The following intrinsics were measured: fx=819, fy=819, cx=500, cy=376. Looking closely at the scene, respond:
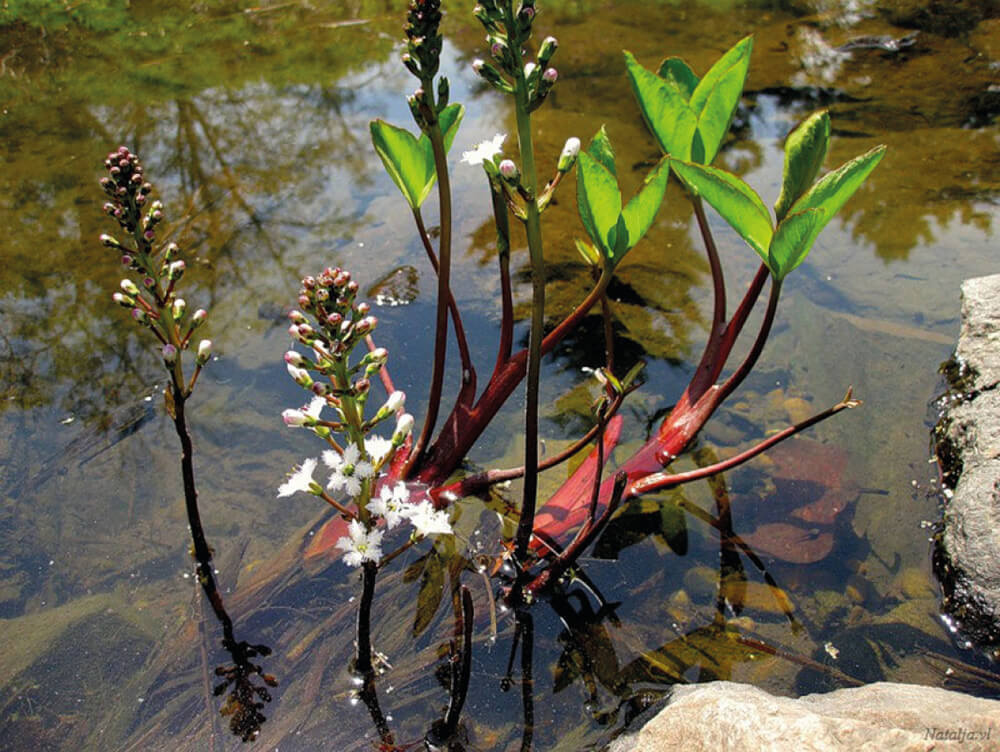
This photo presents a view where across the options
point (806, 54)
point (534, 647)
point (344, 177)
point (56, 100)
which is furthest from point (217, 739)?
point (806, 54)

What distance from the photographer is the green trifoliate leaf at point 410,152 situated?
2.51 metres

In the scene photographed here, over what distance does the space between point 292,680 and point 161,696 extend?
35cm

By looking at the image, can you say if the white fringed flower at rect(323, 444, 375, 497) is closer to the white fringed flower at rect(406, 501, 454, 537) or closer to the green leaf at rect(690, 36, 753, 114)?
the white fringed flower at rect(406, 501, 454, 537)

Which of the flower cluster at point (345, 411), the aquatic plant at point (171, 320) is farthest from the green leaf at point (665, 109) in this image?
the aquatic plant at point (171, 320)

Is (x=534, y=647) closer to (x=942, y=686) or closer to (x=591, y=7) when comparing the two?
(x=942, y=686)

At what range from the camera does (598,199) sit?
7.11 ft

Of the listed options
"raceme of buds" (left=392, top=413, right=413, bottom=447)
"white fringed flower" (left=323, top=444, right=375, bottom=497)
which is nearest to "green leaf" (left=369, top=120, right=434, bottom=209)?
"raceme of buds" (left=392, top=413, right=413, bottom=447)

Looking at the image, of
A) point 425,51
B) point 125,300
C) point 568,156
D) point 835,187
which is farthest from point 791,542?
point 125,300

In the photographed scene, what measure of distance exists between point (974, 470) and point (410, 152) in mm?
2031

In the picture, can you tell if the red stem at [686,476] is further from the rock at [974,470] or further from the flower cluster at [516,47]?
the flower cluster at [516,47]

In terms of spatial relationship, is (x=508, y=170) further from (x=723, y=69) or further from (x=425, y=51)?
(x=723, y=69)

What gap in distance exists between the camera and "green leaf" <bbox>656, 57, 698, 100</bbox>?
2828 mm

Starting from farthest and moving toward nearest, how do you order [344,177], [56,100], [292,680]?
[56,100] → [344,177] → [292,680]

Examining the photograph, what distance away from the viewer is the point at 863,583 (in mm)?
2531
